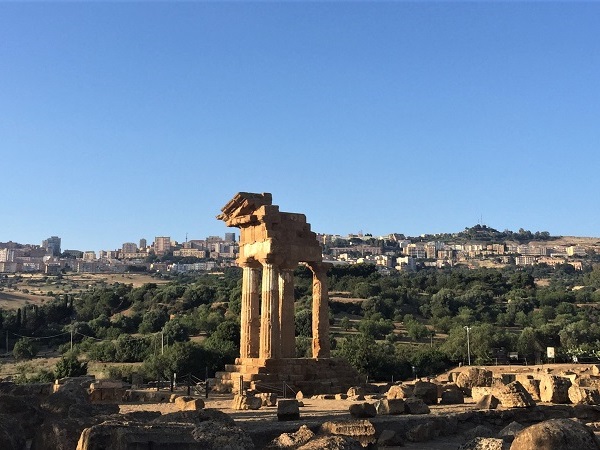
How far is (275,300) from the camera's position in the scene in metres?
27.4

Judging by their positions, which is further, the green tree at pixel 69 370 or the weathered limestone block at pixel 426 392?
the green tree at pixel 69 370

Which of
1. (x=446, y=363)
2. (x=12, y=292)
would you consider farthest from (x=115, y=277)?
(x=446, y=363)

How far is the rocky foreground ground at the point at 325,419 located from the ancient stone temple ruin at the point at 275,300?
5.35ft

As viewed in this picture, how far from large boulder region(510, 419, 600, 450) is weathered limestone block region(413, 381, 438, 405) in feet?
43.5

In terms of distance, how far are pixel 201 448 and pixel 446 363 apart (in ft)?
133

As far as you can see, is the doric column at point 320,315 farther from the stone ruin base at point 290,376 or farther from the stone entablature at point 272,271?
the stone ruin base at point 290,376

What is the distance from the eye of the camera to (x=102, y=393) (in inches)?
1000

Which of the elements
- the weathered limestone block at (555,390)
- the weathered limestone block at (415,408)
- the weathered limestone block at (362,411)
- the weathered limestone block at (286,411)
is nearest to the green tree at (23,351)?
the weathered limestone block at (286,411)

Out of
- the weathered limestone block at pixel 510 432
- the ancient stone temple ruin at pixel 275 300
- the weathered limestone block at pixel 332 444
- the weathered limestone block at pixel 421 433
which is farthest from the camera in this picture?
the ancient stone temple ruin at pixel 275 300

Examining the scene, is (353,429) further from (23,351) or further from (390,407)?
(23,351)

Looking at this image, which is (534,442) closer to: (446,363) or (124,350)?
(446,363)

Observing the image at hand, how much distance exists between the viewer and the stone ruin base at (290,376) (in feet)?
83.5

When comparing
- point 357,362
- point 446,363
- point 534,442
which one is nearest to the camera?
point 534,442

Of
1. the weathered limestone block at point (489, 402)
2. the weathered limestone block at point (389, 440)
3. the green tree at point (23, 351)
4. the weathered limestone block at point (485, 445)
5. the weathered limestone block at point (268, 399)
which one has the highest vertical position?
the green tree at point (23, 351)
